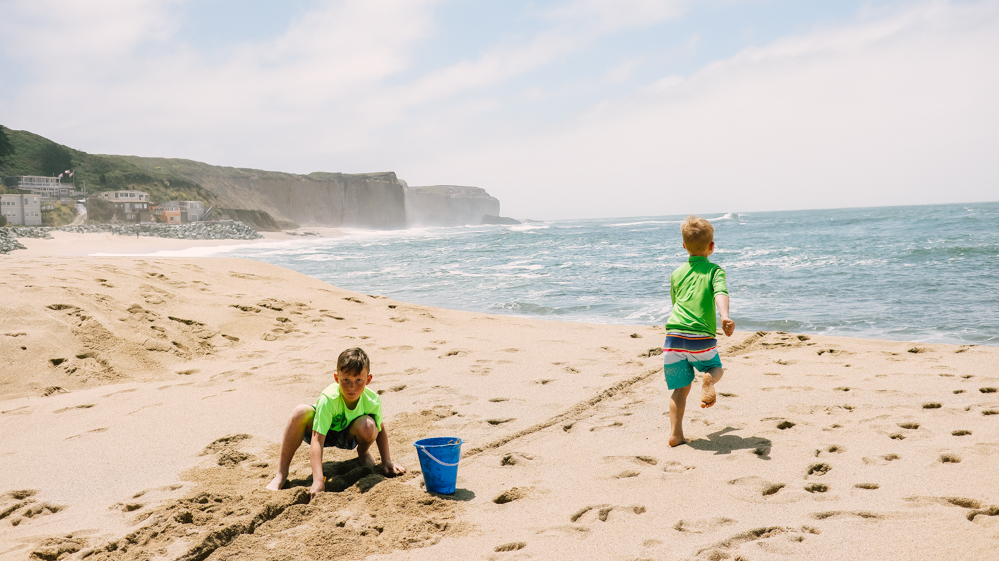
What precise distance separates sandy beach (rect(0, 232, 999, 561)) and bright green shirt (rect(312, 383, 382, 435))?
30cm

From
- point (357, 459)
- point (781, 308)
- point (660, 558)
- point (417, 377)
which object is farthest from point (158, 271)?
point (781, 308)

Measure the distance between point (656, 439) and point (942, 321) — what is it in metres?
7.36

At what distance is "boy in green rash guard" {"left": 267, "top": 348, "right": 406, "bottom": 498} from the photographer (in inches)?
119

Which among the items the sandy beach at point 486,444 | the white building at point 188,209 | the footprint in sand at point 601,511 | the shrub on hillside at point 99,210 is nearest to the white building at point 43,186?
the shrub on hillside at point 99,210

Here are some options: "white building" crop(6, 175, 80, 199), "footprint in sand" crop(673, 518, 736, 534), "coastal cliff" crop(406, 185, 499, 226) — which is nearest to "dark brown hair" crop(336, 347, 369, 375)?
"footprint in sand" crop(673, 518, 736, 534)

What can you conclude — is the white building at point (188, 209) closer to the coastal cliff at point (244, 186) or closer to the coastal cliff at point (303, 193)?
the coastal cliff at point (244, 186)

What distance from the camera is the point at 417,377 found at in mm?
5219

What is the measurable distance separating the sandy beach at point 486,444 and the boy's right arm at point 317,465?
91 mm

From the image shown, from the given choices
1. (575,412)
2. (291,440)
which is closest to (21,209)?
(291,440)

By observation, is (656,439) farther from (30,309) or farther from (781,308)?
(781,308)

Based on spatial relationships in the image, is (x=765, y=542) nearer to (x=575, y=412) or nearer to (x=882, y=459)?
(x=882, y=459)

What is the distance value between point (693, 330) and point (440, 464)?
1.76 metres

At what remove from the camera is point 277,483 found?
3018 mm

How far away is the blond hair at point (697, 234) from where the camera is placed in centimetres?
361
